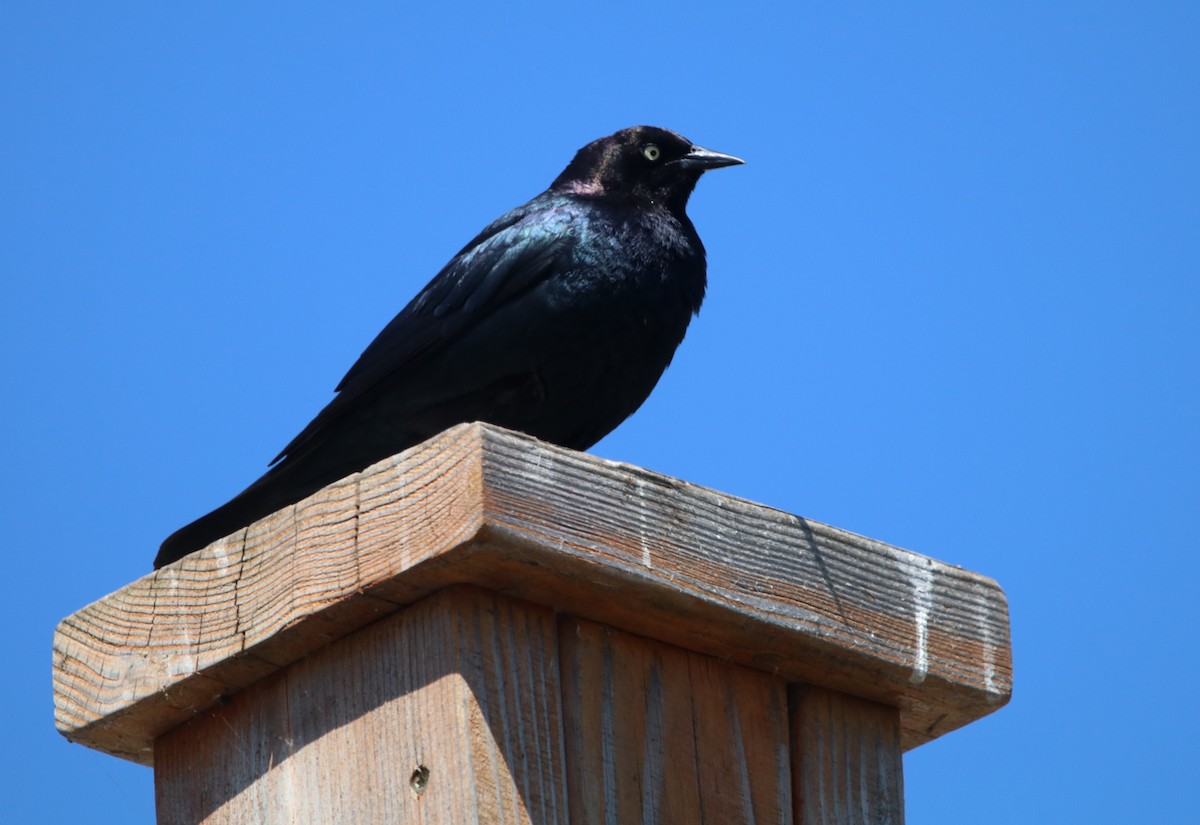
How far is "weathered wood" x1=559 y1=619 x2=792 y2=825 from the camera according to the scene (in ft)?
7.54

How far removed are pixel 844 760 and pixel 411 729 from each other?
2.40 feet

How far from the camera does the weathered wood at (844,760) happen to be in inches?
99.4

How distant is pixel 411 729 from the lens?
2.25 meters

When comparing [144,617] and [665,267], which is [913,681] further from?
[665,267]

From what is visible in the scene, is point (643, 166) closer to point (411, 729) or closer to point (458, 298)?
point (458, 298)

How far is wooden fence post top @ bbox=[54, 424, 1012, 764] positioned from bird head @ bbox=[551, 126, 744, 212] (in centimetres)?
243

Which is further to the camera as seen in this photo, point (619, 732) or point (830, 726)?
point (830, 726)

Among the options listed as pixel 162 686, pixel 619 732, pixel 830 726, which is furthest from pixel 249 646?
pixel 830 726

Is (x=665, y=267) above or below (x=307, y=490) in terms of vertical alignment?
above

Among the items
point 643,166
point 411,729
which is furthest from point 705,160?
point 411,729

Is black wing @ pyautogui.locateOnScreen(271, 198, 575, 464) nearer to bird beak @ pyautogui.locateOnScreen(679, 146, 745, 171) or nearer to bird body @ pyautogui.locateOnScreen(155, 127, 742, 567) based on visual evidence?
bird body @ pyautogui.locateOnScreen(155, 127, 742, 567)

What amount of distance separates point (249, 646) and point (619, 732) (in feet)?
1.82

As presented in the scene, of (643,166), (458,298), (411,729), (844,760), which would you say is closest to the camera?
(411,729)

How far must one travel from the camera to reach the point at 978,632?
2643 millimetres
